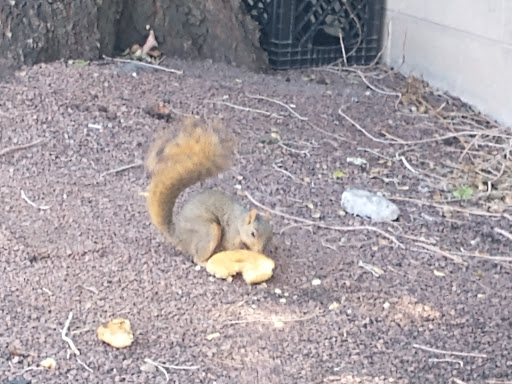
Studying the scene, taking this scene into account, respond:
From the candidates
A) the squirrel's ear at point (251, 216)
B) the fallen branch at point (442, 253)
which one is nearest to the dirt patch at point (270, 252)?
the fallen branch at point (442, 253)

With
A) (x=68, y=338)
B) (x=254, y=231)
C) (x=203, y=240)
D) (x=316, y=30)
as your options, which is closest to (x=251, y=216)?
(x=254, y=231)

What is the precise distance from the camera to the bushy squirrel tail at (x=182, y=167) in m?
3.15

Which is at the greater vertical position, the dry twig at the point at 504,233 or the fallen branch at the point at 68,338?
the fallen branch at the point at 68,338

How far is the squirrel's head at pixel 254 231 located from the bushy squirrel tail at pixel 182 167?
0.67ft

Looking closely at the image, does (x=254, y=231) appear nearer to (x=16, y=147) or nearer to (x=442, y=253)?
(x=442, y=253)

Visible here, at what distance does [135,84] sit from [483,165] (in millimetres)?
1914

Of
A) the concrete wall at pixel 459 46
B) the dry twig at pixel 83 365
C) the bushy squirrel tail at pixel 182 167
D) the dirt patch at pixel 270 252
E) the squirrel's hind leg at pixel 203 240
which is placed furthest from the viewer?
the concrete wall at pixel 459 46

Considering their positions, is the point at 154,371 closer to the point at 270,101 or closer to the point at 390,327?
the point at 390,327

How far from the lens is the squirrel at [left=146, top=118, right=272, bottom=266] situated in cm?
316

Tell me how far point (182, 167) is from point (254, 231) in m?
0.34

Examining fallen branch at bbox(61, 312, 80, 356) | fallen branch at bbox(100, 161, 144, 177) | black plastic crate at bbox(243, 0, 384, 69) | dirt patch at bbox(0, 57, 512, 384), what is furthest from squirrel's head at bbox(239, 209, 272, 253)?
black plastic crate at bbox(243, 0, 384, 69)

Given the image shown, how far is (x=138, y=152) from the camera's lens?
4.29 metres

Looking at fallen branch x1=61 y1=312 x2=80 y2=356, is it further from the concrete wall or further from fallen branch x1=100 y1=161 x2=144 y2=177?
the concrete wall

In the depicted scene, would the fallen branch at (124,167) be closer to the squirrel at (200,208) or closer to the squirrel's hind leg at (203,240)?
the squirrel at (200,208)
